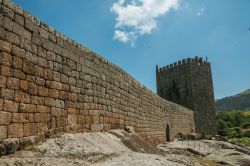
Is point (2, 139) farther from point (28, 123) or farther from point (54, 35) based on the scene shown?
point (54, 35)

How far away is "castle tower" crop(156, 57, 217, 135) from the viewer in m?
31.5

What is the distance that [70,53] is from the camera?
7512 millimetres

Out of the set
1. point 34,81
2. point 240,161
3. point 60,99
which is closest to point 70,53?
point 60,99

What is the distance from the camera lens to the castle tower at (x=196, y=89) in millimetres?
31469

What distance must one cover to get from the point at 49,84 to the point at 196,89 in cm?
2687

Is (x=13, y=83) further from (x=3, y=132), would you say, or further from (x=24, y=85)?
(x=3, y=132)

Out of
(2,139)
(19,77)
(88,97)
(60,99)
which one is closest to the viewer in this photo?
(2,139)

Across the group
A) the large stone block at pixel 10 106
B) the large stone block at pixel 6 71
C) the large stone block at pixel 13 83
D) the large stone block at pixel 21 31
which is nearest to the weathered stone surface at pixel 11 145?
the large stone block at pixel 10 106

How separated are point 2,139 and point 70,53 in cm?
307

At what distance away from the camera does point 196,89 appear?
3188 centimetres

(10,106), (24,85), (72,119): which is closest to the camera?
(10,106)

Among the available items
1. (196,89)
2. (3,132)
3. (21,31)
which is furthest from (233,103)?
(3,132)

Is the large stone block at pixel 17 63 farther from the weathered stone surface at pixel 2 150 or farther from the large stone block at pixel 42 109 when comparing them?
the weathered stone surface at pixel 2 150

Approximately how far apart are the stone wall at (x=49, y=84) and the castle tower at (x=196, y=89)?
859 inches
